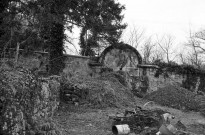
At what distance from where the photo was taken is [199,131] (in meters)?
7.09

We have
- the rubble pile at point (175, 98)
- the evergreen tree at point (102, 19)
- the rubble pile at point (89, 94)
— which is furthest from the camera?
the evergreen tree at point (102, 19)

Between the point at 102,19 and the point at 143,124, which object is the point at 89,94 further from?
the point at 102,19

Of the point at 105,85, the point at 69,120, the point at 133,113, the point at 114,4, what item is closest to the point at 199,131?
the point at 133,113

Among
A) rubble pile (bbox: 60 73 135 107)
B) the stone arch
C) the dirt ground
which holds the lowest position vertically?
the dirt ground

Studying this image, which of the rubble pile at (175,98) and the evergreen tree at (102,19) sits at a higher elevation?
the evergreen tree at (102,19)

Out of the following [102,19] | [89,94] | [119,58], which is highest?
[102,19]

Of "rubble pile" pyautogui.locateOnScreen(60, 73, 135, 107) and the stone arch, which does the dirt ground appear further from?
the stone arch

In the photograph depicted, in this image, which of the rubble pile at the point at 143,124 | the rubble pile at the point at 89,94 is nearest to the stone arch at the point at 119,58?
the rubble pile at the point at 89,94

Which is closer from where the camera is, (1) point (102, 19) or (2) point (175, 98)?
(2) point (175, 98)

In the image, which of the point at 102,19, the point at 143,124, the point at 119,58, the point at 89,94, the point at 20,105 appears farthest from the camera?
the point at 119,58

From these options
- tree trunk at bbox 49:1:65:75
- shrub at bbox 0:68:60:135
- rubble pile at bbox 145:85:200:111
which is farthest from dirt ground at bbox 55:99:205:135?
tree trunk at bbox 49:1:65:75

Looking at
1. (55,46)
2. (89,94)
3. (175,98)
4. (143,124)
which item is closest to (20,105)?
(143,124)

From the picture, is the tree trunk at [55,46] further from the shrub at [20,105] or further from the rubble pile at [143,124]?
the shrub at [20,105]

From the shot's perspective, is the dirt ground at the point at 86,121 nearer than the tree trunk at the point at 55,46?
Yes
